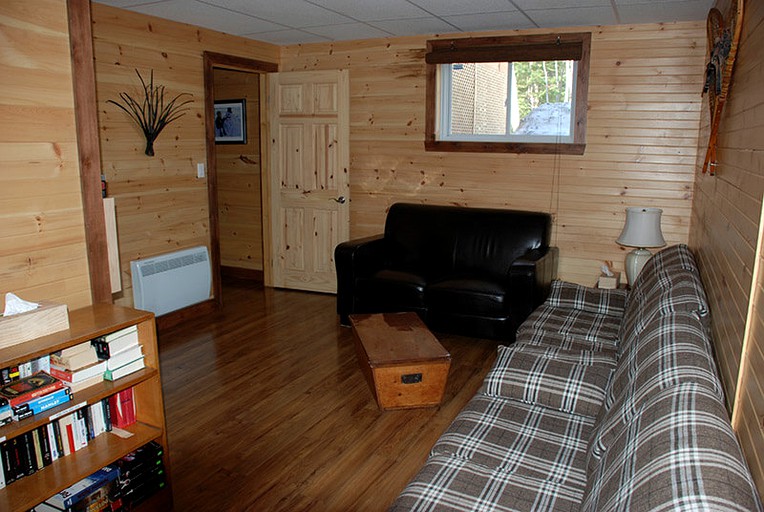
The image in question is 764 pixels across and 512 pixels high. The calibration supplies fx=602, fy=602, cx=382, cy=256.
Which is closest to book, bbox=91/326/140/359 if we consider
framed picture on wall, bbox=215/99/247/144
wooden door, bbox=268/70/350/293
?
wooden door, bbox=268/70/350/293

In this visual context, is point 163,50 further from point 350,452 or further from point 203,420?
point 350,452

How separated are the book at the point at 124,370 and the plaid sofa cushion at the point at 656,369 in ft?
5.27

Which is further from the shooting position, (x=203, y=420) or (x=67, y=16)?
(x=203, y=420)

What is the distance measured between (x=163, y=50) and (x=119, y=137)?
775 mm

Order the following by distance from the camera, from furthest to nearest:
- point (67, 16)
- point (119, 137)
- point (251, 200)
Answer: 1. point (251, 200)
2. point (119, 137)
3. point (67, 16)

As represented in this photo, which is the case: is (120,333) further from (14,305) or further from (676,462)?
(676,462)

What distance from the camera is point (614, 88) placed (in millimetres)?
4578

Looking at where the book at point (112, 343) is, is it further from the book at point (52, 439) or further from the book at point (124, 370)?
the book at point (52, 439)

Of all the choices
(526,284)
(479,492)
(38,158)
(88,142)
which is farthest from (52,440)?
(526,284)

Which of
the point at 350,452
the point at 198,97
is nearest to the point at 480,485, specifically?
the point at 350,452

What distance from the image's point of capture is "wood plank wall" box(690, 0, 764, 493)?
149cm

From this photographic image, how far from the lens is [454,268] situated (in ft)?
15.9

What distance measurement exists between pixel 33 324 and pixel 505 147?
3.86 metres

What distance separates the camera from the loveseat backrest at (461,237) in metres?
4.67
